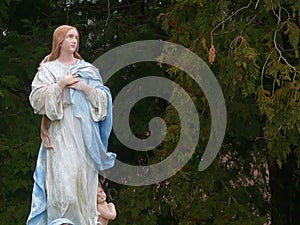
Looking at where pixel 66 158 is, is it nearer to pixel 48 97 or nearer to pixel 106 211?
pixel 48 97

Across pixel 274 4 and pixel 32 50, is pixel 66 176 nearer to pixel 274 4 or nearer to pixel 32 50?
pixel 274 4

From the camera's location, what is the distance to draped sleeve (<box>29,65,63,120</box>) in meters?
6.61

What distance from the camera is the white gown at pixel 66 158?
6.55 meters

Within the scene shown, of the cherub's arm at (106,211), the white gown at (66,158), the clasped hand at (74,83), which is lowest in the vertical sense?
the cherub's arm at (106,211)

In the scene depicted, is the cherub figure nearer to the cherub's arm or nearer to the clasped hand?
the cherub's arm

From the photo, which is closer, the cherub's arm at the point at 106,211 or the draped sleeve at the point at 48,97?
the draped sleeve at the point at 48,97

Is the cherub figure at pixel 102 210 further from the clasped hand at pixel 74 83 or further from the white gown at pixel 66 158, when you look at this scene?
the clasped hand at pixel 74 83

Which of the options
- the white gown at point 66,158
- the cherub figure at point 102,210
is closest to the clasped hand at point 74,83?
the white gown at point 66,158

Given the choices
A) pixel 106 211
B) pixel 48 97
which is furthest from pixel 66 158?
pixel 106 211

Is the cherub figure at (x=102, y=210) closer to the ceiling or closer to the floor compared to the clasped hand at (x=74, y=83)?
closer to the floor

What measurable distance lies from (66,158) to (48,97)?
18.1 inches

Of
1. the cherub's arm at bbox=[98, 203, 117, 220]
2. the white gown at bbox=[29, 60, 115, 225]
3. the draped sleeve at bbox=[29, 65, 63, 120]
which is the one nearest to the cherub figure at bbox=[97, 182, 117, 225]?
the cherub's arm at bbox=[98, 203, 117, 220]

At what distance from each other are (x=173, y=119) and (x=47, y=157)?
365 cm

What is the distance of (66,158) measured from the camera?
21.6 ft
